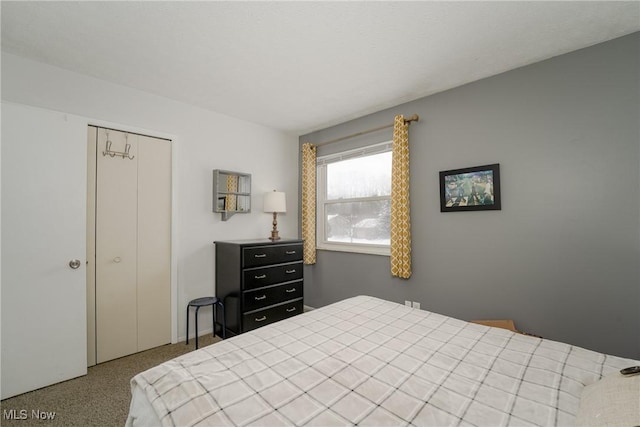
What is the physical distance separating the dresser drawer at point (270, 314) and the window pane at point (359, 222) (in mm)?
1064

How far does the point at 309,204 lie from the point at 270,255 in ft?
3.53

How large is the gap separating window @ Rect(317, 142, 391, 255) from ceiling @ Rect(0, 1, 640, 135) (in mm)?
979

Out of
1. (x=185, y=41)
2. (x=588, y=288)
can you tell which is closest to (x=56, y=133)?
(x=185, y=41)

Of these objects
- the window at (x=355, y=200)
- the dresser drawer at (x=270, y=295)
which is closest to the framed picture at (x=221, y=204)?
the dresser drawer at (x=270, y=295)

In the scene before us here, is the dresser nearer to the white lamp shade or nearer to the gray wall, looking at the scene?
the white lamp shade

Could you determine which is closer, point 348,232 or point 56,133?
point 56,133

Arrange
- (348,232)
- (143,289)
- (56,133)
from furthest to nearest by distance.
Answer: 1. (348,232)
2. (143,289)
3. (56,133)

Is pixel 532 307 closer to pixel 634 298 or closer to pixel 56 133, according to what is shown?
pixel 634 298

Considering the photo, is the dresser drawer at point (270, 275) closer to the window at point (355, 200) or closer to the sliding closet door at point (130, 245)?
the window at point (355, 200)

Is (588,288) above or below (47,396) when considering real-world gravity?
above

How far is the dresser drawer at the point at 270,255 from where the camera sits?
285 centimetres

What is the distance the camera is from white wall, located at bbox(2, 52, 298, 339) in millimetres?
2229

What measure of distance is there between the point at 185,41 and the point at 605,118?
3129 mm

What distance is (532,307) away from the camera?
224 centimetres
